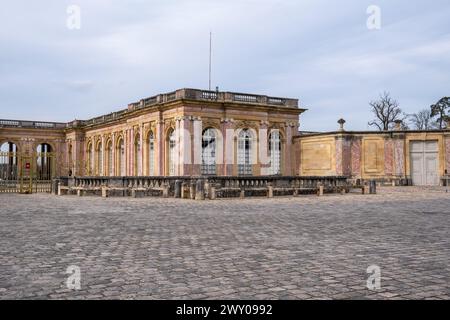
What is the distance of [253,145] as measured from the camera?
32.5m

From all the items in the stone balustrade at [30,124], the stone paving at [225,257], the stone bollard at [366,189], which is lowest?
the stone paving at [225,257]

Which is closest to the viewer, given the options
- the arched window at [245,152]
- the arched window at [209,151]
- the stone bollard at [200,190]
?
the stone bollard at [200,190]

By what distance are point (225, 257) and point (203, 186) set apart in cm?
1198

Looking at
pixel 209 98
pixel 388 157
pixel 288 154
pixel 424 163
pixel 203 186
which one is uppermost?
pixel 209 98

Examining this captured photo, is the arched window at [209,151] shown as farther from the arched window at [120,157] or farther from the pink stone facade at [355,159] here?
the arched window at [120,157]

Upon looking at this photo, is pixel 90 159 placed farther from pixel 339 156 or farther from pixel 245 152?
pixel 339 156

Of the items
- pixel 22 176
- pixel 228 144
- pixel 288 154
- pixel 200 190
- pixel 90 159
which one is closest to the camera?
pixel 200 190

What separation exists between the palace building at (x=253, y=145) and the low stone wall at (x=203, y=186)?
27.3 feet

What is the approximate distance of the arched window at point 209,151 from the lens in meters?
30.7

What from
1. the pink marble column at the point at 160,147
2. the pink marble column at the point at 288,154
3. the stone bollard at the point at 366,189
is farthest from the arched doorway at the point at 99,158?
the stone bollard at the point at 366,189

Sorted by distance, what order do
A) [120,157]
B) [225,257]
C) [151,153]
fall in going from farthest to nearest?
1. [120,157]
2. [151,153]
3. [225,257]

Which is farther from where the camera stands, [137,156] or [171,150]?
[137,156]

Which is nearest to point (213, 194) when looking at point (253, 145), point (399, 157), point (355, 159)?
point (253, 145)
